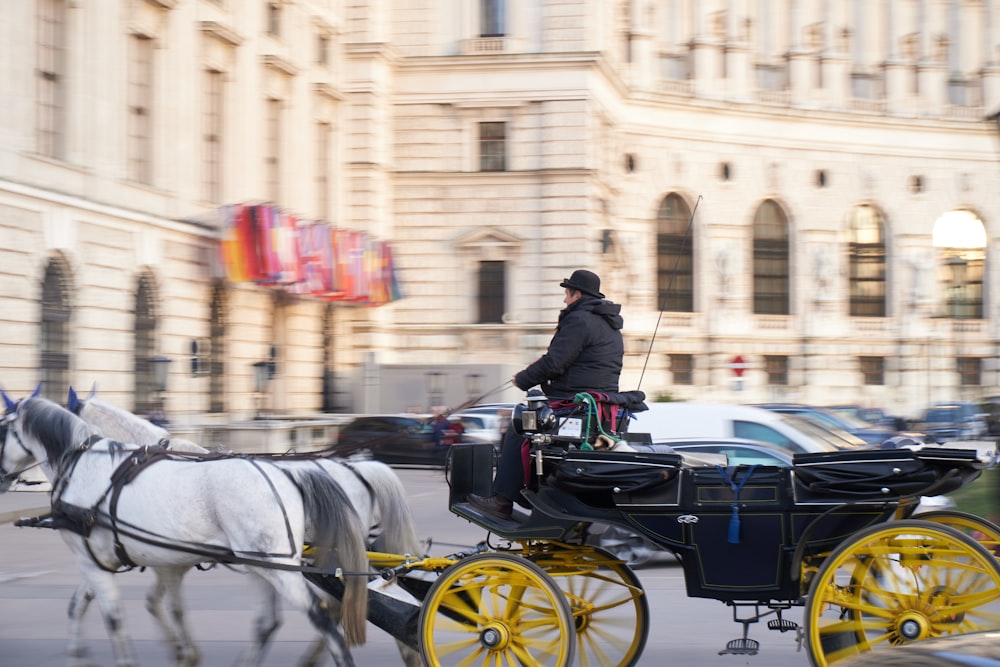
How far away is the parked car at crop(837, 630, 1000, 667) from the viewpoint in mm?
3873

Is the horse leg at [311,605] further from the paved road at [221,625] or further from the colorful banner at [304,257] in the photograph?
the colorful banner at [304,257]

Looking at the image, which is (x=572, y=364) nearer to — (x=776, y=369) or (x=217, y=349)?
(x=217, y=349)

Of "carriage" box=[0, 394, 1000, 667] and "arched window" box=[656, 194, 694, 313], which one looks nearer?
"carriage" box=[0, 394, 1000, 667]

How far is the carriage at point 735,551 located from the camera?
6.85m

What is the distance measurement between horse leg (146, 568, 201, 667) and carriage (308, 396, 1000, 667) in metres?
1.21

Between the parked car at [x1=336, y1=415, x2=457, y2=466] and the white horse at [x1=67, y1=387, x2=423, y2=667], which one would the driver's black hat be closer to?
the white horse at [x1=67, y1=387, x2=423, y2=667]

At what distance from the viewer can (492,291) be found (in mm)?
44844

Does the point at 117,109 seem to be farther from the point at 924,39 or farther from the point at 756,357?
the point at 924,39

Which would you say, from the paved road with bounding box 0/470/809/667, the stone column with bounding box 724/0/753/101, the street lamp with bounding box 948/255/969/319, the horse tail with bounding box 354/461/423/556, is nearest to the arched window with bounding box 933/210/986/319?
the street lamp with bounding box 948/255/969/319

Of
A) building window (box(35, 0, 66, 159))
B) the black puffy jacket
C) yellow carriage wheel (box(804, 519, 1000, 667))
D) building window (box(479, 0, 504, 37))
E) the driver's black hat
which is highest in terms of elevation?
building window (box(479, 0, 504, 37))

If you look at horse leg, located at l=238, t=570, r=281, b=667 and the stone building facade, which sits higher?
the stone building facade

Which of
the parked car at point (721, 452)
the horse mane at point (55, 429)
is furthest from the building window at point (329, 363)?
the horse mane at point (55, 429)

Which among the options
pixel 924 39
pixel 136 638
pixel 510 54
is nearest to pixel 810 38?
pixel 924 39

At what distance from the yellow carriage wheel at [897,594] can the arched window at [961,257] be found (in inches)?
2114
